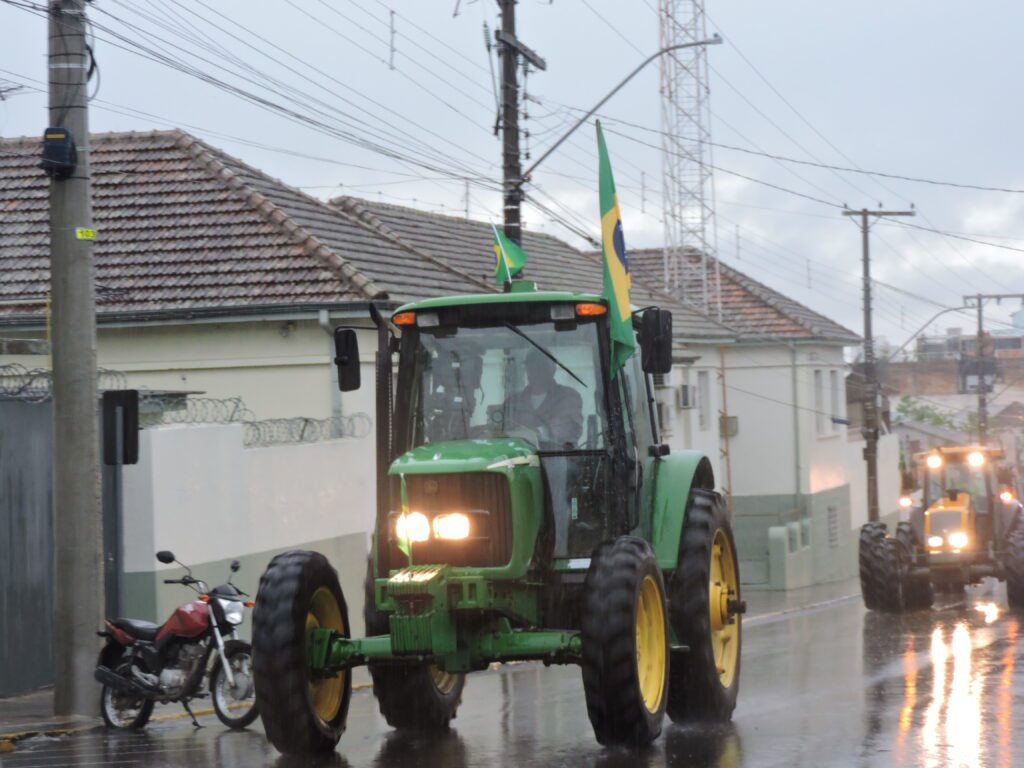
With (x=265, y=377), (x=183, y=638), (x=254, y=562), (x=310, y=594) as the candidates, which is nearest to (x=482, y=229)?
(x=265, y=377)

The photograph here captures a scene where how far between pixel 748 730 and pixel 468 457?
9.33ft

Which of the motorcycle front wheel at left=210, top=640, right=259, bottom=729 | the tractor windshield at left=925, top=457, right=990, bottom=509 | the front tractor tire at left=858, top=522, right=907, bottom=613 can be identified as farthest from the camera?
the tractor windshield at left=925, top=457, right=990, bottom=509

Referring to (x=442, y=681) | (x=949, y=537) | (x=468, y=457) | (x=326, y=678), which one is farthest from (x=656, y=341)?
(x=949, y=537)

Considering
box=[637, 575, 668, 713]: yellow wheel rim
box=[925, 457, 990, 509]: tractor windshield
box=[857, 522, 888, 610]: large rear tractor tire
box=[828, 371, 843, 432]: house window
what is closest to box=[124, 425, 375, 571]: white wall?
box=[637, 575, 668, 713]: yellow wheel rim

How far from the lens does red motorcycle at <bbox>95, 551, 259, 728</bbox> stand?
11961 mm

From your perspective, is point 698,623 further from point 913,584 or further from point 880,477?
point 880,477

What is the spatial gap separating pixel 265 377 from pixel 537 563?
1203 centimetres

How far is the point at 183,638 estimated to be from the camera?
480 inches

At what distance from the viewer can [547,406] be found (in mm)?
10211

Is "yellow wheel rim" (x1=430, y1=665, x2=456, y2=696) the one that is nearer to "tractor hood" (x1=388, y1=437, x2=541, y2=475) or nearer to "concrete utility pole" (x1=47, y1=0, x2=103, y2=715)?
"tractor hood" (x1=388, y1=437, x2=541, y2=475)

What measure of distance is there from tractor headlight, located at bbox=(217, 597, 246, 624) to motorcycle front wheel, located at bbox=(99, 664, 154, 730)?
80 cm

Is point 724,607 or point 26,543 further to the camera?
point 26,543

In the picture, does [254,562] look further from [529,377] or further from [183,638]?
[529,377]

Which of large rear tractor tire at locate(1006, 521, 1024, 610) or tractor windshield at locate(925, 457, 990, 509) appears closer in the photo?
large rear tractor tire at locate(1006, 521, 1024, 610)
